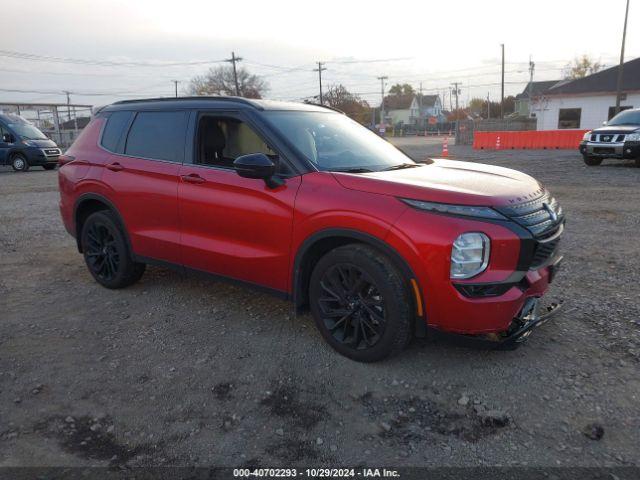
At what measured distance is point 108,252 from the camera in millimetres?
5027

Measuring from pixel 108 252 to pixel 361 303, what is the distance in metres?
2.95

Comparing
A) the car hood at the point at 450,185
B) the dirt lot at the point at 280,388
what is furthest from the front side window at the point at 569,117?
the car hood at the point at 450,185

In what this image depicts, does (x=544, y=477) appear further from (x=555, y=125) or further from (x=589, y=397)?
(x=555, y=125)

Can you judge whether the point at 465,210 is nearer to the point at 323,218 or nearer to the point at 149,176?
the point at 323,218

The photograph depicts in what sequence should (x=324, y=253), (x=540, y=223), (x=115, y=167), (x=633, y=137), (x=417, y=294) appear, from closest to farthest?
1. (x=417, y=294)
2. (x=540, y=223)
3. (x=324, y=253)
4. (x=115, y=167)
5. (x=633, y=137)

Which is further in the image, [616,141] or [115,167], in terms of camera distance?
[616,141]

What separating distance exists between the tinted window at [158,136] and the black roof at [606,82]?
39.4 m

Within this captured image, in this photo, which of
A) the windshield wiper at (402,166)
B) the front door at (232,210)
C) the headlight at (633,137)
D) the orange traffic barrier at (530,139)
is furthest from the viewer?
the orange traffic barrier at (530,139)

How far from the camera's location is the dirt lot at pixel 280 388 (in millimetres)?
2643

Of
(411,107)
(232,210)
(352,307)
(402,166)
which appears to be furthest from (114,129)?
(411,107)

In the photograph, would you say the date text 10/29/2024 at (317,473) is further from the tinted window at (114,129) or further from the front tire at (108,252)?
the tinted window at (114,129)

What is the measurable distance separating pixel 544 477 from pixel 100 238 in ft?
14.4

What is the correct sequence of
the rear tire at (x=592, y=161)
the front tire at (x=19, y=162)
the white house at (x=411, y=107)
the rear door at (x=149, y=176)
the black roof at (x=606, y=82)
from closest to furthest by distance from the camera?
the rear door at (x=149, y=176) < the rear tire at (x=592, y=161) < the front tire at (x=19, y=162) < the black roof at (x=606, y=82) < the white house at (x=411, y=107)

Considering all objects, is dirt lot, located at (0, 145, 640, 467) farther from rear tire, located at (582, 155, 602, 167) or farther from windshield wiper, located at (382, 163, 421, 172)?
rear tire, located at (582, 155, 602, 167)
